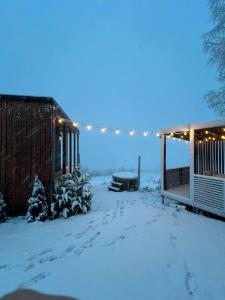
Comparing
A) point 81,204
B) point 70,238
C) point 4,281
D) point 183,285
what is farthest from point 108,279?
point 81,204

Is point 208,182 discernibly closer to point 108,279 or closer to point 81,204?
point 81,204

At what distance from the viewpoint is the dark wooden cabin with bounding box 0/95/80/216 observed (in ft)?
25.2

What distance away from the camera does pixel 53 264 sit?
4.00m

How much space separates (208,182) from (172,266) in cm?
404

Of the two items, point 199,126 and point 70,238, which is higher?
point 199,126

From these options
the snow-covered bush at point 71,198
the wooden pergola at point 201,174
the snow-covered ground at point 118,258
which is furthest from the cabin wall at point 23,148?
the wooden pergola at point 201,174

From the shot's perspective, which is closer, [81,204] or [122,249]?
[122,249]

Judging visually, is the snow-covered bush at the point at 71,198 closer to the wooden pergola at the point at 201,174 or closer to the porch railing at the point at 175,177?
the wooden pergola at the point at 201,174

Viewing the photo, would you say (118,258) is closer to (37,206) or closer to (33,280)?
(33,280)

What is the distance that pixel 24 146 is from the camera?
777cm

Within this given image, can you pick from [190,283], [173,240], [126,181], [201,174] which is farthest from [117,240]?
[126,181]

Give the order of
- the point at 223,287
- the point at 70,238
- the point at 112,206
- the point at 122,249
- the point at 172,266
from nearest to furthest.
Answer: the point at 223,287, the point at 172,266, the point at 122,249, the point at 70,238, the point at 112,206

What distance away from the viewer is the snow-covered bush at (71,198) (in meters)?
7.27

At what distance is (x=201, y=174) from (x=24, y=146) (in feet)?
21.2
